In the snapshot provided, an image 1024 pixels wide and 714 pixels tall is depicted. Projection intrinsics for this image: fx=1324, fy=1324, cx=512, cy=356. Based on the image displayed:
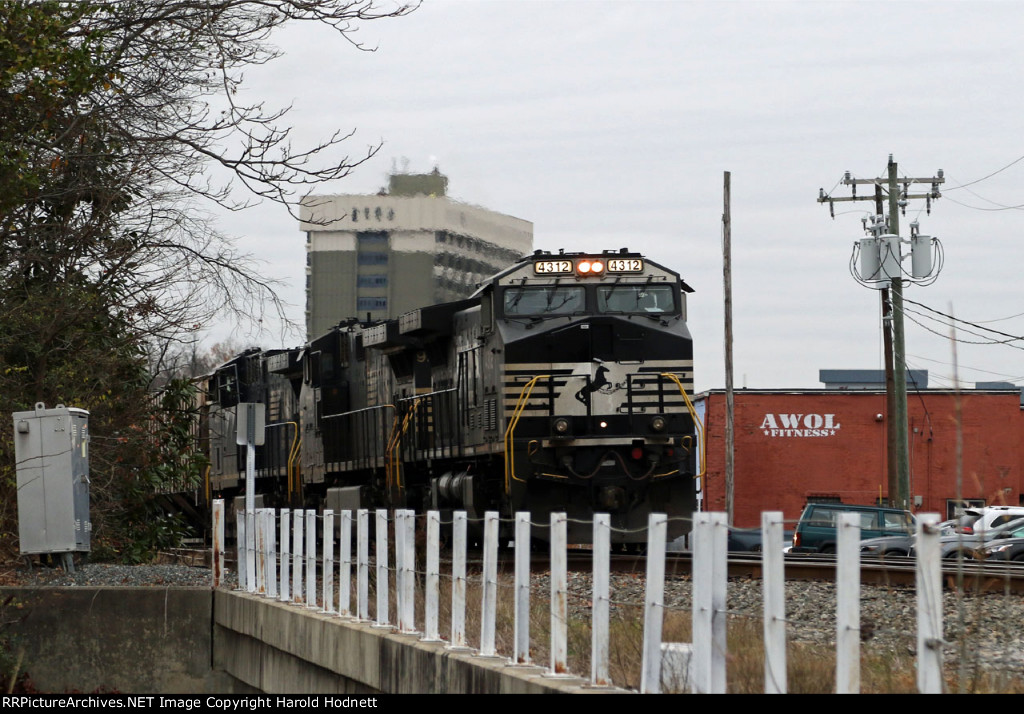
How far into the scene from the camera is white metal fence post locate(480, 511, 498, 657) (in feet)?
23.7

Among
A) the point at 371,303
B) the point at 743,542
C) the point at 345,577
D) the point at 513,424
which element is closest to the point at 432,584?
the point at 345,577

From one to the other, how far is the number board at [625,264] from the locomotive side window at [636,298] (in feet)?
0.69

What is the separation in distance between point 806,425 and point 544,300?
2749cm

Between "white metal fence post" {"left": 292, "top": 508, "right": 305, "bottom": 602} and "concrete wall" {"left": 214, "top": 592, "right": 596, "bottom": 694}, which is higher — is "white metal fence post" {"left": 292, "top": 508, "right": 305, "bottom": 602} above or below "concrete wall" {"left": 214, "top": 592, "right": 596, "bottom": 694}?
above

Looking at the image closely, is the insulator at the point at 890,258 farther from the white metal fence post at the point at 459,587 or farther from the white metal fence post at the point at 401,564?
the white metal fence post at the point at 459,587

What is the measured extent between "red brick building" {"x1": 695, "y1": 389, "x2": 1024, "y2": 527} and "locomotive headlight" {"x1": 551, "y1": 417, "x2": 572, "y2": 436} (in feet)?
86.6

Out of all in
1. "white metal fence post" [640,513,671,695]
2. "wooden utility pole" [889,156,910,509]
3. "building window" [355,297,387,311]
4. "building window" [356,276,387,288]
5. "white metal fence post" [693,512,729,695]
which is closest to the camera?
"white metal fence post" [693,512,729,695]

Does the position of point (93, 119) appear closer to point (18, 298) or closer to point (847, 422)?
point (18, 298)

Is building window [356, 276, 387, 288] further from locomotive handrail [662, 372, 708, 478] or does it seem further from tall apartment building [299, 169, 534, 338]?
locomotive handrail [662, 372, 708, 478]

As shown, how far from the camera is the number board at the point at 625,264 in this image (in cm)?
1728

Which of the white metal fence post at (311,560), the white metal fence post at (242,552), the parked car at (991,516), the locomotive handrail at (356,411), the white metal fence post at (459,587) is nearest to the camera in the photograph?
the white metal fence post at (459,587)

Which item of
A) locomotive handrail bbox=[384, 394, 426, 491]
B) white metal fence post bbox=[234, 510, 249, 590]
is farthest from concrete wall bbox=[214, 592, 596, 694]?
locomotive handrail bbox=[384, 394, 426, 491]

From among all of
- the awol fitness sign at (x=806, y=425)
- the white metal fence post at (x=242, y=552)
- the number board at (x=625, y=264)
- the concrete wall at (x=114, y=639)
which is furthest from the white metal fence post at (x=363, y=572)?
the awol fitness sign at (x=806, y=425)
